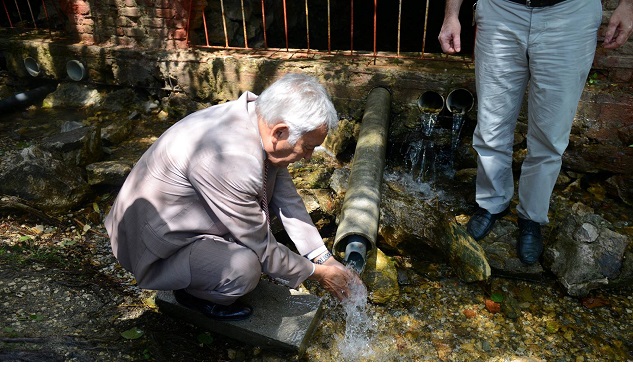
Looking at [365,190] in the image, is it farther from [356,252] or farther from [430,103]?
[430,103]

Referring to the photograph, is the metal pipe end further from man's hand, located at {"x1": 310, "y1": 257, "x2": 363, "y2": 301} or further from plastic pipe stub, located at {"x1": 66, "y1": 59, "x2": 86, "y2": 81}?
plastic pipe stub, located at {"x1": 66, "y1": 59, "x2": 86, "y2": 81}

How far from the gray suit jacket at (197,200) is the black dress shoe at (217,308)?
0.26 meters

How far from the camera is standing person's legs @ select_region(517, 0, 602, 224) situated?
2.59 m

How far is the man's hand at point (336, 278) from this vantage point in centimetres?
241

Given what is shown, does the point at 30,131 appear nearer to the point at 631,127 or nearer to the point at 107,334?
the point at 107,334

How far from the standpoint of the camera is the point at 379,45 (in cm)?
792

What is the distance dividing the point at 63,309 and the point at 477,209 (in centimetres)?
289

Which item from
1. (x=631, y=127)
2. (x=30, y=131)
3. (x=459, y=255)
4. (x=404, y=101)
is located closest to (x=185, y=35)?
(x=30, y=131)

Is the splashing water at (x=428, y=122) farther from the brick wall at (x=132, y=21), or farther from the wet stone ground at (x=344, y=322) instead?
the brick wall at (x=132, y=21)

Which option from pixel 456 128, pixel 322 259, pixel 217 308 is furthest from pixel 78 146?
pixel 456 128

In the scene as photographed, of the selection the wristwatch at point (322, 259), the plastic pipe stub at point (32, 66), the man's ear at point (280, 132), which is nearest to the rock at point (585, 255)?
the wristwatch at point (322, 259)

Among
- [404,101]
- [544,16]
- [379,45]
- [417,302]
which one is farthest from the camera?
[379,45]

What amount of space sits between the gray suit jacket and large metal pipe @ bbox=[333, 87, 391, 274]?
0.47 meters

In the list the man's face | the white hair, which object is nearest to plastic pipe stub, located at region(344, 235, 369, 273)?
the man's face
